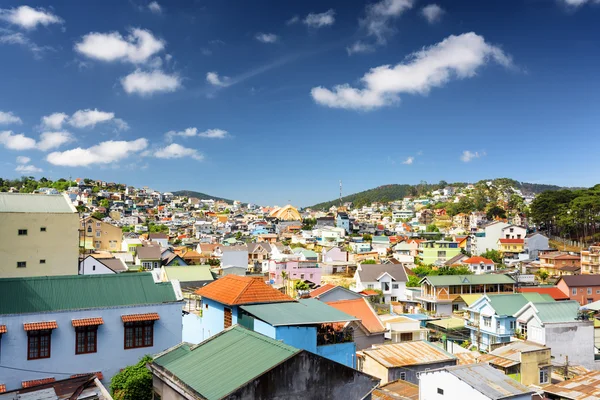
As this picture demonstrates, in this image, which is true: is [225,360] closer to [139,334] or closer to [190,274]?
[139,334]

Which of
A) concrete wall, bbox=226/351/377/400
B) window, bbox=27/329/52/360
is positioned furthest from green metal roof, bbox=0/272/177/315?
concrete wall, bbox=226/351/377/400

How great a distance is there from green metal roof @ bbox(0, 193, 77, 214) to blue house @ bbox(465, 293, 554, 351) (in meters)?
27.5

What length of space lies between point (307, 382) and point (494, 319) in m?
25.8

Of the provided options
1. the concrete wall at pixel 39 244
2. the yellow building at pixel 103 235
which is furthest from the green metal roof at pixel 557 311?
the yellow building at pixel 103 235

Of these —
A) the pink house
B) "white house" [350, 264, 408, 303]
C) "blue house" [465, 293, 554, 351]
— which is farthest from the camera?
the pink house

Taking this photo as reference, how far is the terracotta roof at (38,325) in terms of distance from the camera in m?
13.9

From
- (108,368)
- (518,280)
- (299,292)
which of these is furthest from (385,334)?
(518,280)

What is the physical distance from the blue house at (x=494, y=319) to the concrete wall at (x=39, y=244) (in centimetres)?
2682

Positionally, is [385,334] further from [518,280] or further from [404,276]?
[518,280]

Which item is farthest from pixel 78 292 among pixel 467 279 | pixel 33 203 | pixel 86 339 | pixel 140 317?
pixel 467 279

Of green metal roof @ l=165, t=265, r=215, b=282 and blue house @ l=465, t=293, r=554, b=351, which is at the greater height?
green metal roof @ l=165, t=265, r=215, b=282

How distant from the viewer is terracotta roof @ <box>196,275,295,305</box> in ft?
53.9

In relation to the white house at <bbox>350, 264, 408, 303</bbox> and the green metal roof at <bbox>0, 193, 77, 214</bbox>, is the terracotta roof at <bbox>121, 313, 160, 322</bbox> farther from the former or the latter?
the white house at <bbox>350, 264, 408, 303</bbox>

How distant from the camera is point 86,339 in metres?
14.9
